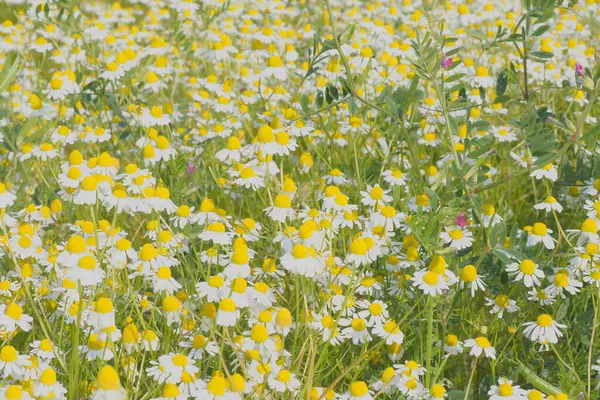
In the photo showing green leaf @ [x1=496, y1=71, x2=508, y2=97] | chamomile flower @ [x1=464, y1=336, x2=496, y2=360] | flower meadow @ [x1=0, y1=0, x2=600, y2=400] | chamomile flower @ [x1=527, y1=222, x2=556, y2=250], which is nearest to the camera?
flower meadow @ [x1=0, y1=0, x2=600, y2=400]

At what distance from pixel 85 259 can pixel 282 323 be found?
0.50 m

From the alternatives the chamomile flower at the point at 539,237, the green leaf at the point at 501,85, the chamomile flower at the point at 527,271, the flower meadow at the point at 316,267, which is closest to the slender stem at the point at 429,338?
the flower meadow at the point at 316,267

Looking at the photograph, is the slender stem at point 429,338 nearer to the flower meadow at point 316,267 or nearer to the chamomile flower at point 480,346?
the flower meadow at point 316,267

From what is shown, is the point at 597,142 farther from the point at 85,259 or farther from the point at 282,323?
the point at 85,259

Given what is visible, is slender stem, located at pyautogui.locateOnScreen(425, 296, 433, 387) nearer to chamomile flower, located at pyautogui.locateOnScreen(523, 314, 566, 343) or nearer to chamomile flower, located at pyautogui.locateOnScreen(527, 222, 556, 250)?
chamomile flower, located at pyautogui.locateOnScreen(523, 314, 566, 343)

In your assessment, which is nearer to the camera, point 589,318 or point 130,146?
point 589,318

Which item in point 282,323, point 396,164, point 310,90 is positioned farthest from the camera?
point 310,90

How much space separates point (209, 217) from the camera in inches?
98.0

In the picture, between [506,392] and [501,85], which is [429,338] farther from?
[501,85]

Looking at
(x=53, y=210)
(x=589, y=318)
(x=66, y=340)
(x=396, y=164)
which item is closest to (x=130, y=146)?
(x=53, y=210)

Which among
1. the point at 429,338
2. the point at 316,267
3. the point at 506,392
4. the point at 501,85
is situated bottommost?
the point at 506,392

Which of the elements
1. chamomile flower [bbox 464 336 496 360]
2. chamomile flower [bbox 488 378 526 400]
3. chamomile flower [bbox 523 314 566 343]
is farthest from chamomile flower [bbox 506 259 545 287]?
chamomile flower [bbox 488 378 526 400]

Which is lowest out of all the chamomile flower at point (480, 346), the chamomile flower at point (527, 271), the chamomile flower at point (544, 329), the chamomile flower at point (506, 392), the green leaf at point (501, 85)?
the chamomile flower at point (506, 392)

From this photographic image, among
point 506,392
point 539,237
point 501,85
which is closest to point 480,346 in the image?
point 506,392
